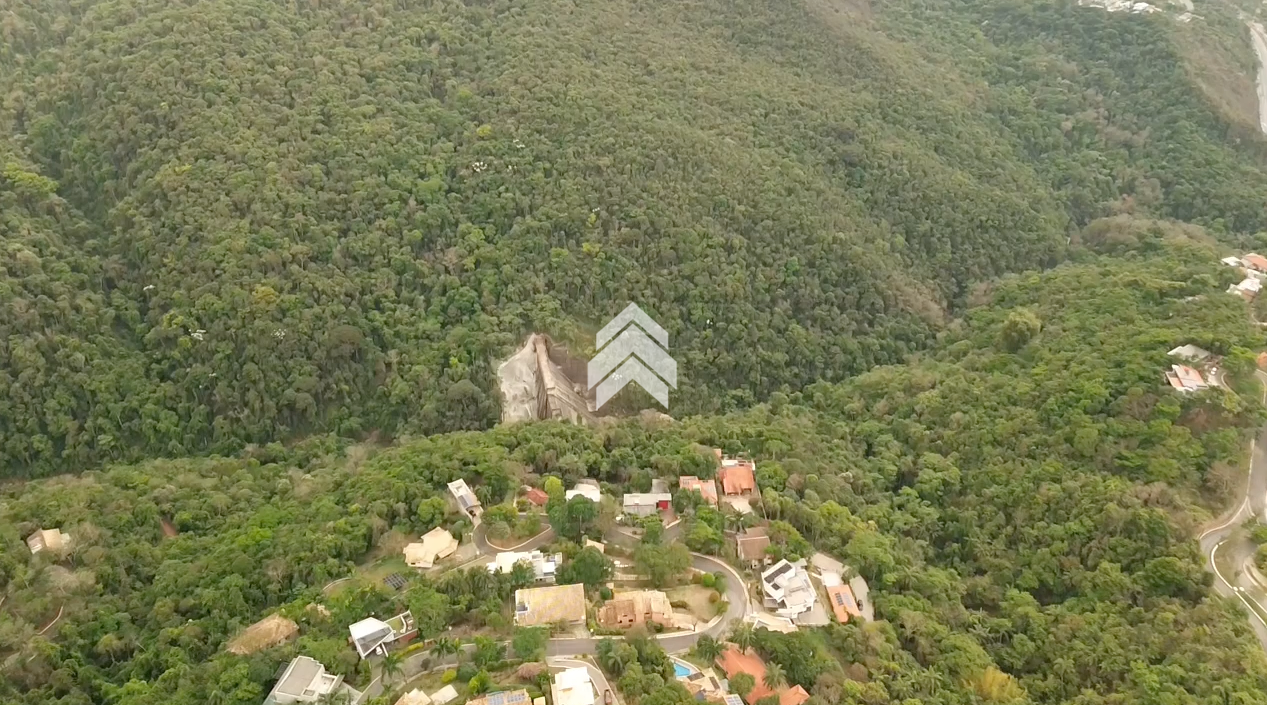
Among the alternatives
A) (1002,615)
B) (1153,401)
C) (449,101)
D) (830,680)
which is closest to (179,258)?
(449,101)

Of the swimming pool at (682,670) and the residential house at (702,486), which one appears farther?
the residential house at (702,486)

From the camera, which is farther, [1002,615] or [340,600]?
[1002,615]

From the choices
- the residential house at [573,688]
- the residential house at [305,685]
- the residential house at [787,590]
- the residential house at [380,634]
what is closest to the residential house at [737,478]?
the residential house at [787,590]

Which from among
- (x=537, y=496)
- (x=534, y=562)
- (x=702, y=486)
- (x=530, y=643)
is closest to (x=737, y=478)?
(x=702, y=486)

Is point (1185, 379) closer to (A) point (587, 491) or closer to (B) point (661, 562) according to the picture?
(B) point (661, 562)

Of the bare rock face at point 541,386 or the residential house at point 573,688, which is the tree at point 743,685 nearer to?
the residential house at point 573,688

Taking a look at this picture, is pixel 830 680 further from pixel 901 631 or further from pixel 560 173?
pixel 560 173
